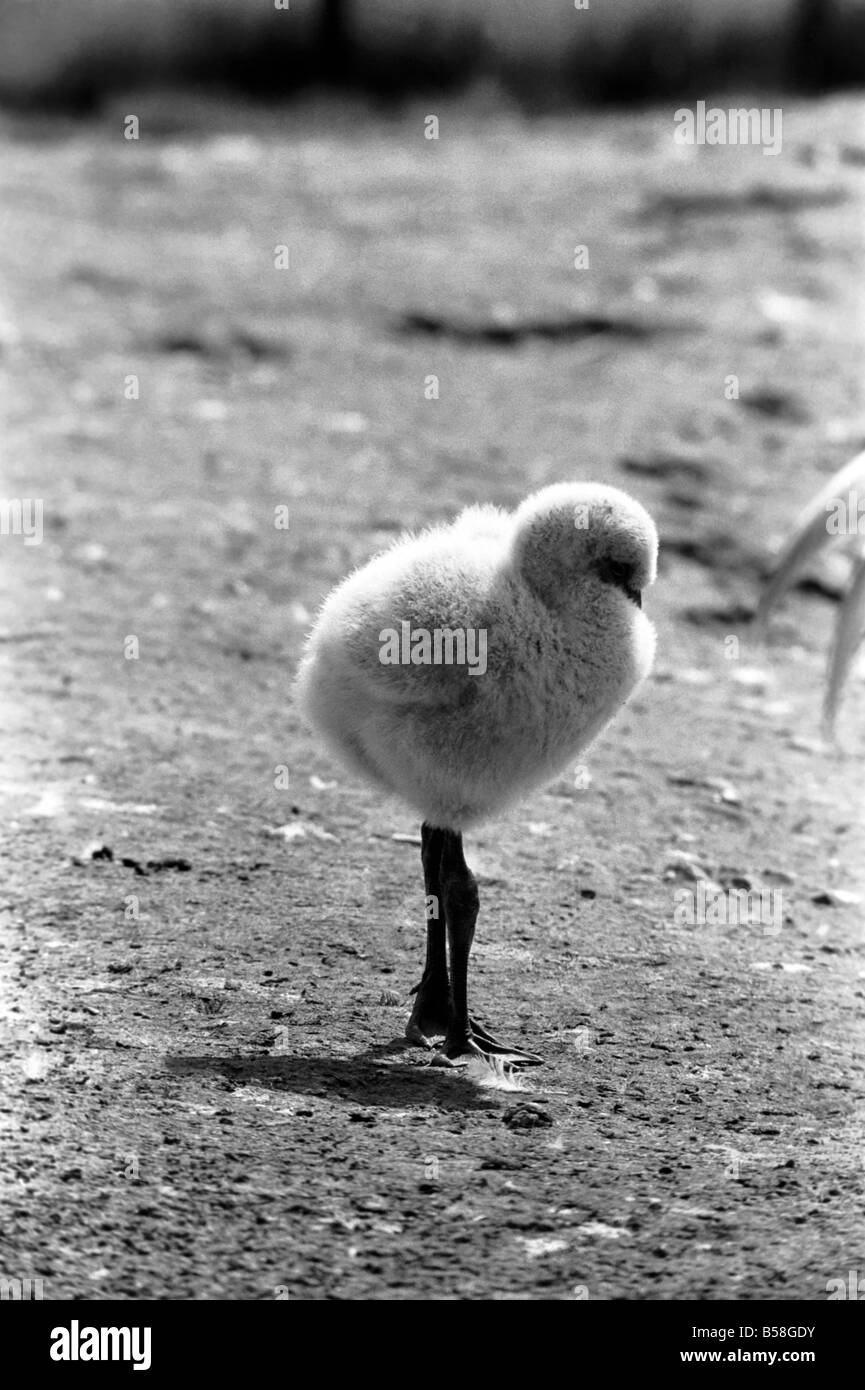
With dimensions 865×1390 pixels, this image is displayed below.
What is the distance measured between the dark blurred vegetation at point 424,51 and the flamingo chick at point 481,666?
1093 centimetres

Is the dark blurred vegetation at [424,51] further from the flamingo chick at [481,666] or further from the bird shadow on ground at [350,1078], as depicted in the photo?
the bird shadow on ground at [350,1078]

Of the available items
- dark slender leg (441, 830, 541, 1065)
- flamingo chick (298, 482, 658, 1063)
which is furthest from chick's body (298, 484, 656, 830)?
dark slender leg (441, 830, 541, 1065)

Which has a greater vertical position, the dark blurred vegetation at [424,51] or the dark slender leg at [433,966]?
the dark blurred vegetation at [424,51]

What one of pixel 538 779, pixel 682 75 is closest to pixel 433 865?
pixel 538 779

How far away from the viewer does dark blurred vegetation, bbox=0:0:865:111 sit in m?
14.2

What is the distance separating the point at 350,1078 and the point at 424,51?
11900 mm

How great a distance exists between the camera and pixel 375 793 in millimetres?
5609

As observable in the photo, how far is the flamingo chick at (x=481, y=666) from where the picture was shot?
4020 millimetres

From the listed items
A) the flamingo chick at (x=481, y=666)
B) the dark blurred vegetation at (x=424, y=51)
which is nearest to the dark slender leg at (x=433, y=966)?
the flamingo chick at (x=481, y=666)

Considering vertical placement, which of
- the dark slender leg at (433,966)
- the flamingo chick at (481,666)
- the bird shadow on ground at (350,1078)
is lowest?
the bird shadow on ground at (350,1078)

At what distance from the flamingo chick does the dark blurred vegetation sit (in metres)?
10.9

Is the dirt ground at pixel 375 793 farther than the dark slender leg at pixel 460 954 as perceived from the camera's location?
No

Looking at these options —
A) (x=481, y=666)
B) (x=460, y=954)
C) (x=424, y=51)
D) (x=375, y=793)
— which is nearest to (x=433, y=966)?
(x=460, y=954)

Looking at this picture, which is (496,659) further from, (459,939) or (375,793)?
(375,793)
